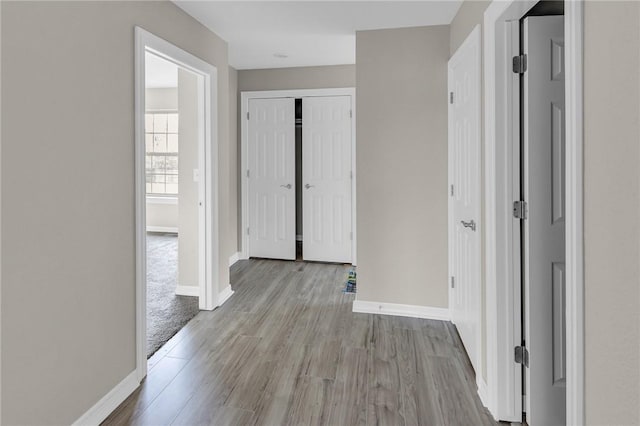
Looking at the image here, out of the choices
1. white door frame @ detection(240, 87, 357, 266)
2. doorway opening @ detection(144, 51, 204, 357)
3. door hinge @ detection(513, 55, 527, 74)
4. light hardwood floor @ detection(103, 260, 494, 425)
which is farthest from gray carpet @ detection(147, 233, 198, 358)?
door hinge @ detection(513, 55, 527, 74)

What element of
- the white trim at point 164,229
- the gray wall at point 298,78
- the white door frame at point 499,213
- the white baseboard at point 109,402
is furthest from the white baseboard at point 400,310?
the white trim at point 164,229

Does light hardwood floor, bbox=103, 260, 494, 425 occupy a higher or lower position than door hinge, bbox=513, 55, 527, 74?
lower

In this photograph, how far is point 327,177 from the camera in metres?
5.14

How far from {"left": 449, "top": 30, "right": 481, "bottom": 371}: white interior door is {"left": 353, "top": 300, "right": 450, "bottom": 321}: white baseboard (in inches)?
5.5

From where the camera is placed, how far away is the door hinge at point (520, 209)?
6.45 ft

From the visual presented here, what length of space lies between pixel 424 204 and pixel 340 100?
2.19 meters

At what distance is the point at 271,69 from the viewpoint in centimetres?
519

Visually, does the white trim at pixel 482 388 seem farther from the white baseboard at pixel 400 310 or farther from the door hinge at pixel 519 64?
the door hinge at pixel 519 64

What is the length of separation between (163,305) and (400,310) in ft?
7.07

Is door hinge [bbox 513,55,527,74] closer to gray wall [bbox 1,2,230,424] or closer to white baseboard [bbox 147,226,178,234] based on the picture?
gray wall [bbox 1,2,230,424]

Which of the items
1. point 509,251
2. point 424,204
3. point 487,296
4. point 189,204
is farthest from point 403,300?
point 189,204

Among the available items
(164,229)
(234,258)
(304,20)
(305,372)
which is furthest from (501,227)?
(164,229)

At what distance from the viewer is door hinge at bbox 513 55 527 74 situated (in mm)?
1946
